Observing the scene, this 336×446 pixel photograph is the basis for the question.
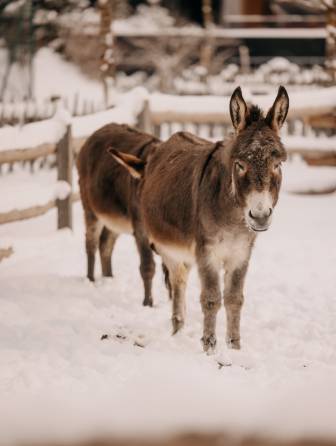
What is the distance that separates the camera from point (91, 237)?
7.43 metres

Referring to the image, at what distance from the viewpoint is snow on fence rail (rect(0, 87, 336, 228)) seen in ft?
27.3

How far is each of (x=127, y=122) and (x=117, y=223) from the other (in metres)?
3.79

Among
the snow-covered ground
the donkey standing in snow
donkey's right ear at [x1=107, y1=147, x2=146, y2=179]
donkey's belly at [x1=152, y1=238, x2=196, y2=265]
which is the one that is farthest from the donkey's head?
donkey's right ear at [x1=107, y1=147, x2=146, y2=179]

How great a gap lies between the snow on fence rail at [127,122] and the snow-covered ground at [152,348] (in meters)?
0.61

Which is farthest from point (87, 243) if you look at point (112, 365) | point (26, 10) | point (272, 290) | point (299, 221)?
point (26, 10)

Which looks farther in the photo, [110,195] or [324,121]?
[324,121]

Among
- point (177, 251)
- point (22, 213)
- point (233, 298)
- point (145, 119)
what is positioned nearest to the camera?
point (233, 298)

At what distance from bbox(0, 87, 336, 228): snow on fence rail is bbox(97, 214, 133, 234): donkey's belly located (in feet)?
4.16

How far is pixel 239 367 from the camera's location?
4746 millimetres

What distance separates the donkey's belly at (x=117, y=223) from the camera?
6.75m

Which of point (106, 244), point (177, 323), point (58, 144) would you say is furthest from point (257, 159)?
point (58, 144)

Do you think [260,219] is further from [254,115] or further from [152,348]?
[152,348]

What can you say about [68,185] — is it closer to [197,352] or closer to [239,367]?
[197,352]

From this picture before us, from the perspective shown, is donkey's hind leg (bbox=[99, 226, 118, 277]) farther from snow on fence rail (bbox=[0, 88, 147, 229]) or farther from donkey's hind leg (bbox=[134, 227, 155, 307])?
snow on fence rail (bbox=[0, 88, 147, 229])
